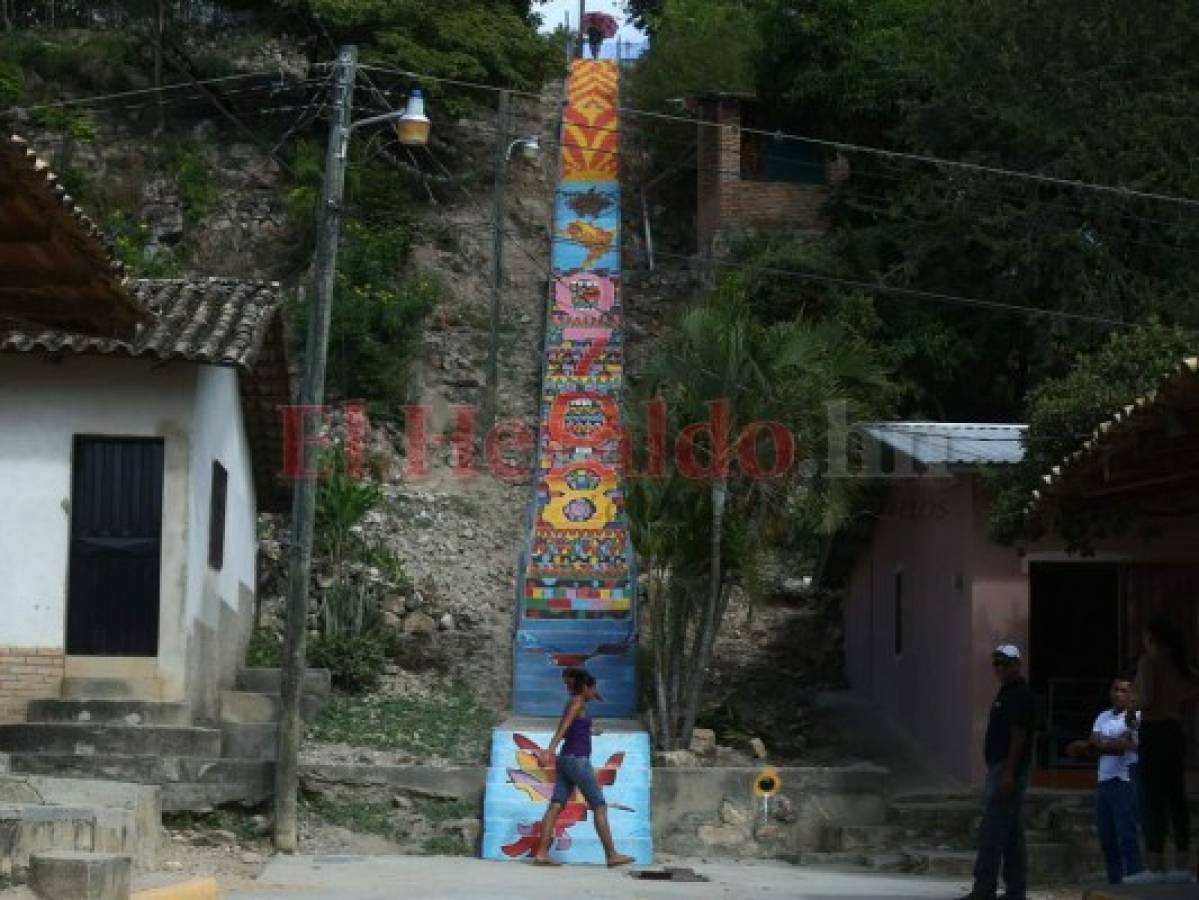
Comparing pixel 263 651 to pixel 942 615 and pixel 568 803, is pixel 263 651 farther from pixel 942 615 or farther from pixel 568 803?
pixel 942 615

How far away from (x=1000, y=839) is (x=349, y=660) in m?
11.2

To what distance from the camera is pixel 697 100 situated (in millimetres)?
38281

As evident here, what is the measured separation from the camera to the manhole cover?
16.5 meters

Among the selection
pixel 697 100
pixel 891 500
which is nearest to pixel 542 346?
pixel 697 100

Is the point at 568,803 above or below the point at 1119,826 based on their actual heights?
below

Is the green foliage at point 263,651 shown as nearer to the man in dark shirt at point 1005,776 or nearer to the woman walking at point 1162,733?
the man in dark shirt at point 1005,776

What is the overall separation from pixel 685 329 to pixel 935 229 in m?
9.71

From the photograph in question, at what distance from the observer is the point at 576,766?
16797 mm

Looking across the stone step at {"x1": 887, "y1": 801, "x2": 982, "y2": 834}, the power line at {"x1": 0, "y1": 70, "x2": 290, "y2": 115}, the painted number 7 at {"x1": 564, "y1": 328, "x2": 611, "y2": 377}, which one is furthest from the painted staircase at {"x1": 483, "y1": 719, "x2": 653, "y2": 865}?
the power line at {"x1": 0, "y1": 70, "x2": 290, "y2": 115}

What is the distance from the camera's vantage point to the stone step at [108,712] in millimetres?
18547

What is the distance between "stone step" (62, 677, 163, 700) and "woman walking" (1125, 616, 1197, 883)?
30.8ft

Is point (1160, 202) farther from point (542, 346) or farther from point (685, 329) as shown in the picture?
point (542, 346)

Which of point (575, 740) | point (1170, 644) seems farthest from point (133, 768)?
point (1170, 644)

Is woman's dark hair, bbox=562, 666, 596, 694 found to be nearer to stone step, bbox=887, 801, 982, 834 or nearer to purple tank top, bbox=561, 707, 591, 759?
purple tank top, bbox=561, 707, 591, 759
